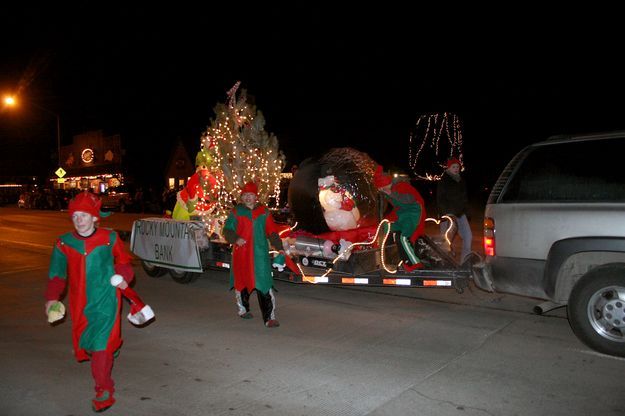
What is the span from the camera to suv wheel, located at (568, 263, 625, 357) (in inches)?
206

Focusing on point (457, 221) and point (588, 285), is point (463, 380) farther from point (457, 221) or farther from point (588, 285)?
point (457, 221)

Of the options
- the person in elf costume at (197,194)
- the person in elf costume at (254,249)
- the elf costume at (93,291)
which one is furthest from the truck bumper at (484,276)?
the person in elf costume at (197,194)

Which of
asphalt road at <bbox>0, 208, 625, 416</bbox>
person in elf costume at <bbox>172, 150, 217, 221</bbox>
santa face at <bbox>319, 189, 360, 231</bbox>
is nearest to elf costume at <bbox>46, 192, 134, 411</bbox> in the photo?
asphalt road at <bbox>0, 208, 625, 416</bbox>

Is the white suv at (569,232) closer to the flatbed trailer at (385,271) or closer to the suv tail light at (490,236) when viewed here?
the suv tail light at (490,236)

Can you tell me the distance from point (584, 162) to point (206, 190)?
619cm

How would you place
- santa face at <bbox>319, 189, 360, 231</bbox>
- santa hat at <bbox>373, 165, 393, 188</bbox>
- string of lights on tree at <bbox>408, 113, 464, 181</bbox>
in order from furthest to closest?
string of lights on tree at <bbox>408, 113, 464, 181</bbox>
santa face at <bbox>319, 189, 360, 231</bbox>
santa hat at <bbox>373, 165, 393, 188</bbox>

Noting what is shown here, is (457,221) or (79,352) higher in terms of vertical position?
(457,221)

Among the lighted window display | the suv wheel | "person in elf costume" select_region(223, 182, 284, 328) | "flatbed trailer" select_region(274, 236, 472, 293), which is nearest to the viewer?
the suv wheel

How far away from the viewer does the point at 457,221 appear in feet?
29.9

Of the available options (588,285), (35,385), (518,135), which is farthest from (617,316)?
(518,135)

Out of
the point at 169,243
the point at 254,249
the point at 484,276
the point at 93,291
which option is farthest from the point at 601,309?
the point at 169,243

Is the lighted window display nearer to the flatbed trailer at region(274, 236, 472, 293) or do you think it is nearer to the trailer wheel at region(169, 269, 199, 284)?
the trailer wheel at region(169, 269, 199, 284)

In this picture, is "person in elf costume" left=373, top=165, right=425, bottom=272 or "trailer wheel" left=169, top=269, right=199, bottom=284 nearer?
"person in elf costume" left=373, top=165, right=425, bottom=272

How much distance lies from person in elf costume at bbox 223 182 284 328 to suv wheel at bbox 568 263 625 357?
127 inches
